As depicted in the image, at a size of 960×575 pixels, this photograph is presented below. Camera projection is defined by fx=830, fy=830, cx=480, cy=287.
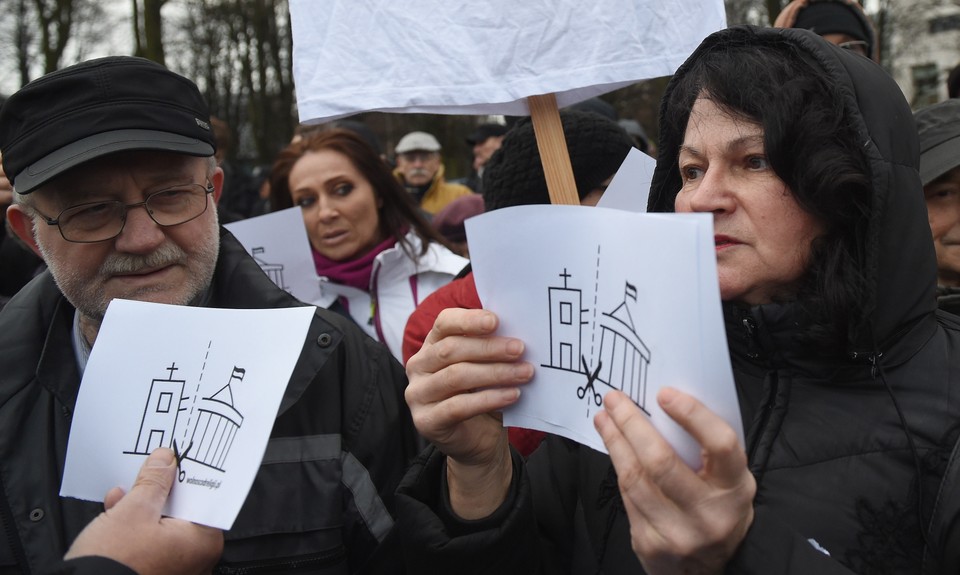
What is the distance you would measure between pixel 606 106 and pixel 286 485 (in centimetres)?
346

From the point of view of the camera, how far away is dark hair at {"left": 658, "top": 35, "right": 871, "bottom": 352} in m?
1.35

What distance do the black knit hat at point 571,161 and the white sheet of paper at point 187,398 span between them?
1.24m

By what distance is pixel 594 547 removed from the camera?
1522 millimetres

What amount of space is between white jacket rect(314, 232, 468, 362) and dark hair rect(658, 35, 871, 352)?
2.09 m

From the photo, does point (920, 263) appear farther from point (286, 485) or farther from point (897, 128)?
point (286, 485)

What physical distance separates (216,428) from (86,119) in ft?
2.59

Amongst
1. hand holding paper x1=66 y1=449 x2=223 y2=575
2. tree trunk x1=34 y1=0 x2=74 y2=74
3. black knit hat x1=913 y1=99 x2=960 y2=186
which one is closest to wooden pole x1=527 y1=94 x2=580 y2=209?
hand holding paper x1=66 y1=449 x2=223 y2=575

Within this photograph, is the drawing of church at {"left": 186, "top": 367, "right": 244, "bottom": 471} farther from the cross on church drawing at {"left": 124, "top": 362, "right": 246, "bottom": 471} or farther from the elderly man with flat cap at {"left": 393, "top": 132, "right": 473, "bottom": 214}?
the elderly man with flat cap at {"left": 393, "top": 132, "right": 473, "bottom": 214}

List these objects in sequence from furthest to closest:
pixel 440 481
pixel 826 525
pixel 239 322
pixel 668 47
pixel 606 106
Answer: pixel 606 106 < pixel 668 47 < pixel 440 481 < pixel 239 322 < pixel 826 525

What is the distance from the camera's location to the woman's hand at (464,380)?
1365mm

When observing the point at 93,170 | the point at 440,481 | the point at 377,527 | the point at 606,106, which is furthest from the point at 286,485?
the point at 606,106

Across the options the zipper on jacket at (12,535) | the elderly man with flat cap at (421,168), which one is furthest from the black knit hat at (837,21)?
the elderly man with flat cap at (421,168)

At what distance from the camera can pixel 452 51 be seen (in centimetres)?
169

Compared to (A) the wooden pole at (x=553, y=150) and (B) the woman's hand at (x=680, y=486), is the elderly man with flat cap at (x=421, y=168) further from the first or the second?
(B) the woman's hand at (x=680, y=486)
